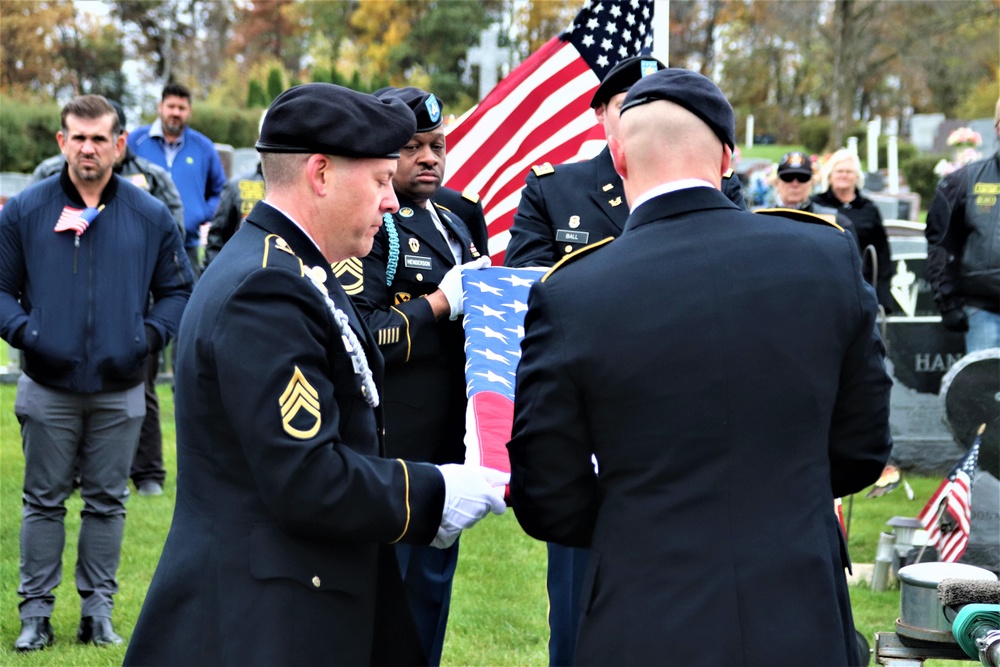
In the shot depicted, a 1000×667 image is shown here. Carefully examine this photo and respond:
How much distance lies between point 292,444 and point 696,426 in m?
0.79

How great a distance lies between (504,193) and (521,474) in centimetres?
427

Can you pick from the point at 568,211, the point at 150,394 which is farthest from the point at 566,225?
the point at 150,394

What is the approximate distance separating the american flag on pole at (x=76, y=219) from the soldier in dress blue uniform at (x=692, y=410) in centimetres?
339

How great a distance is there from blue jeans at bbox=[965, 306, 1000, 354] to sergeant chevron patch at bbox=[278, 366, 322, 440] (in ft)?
20.4

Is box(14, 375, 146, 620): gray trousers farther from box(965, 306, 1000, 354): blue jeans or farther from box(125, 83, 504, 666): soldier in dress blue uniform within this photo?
box(965, 306, 1000, 354): blue jeans

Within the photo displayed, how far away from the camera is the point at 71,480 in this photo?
5.50 m

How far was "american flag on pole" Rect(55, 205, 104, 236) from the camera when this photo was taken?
5.32 metres

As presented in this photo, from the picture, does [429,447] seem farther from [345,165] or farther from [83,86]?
[83,86]

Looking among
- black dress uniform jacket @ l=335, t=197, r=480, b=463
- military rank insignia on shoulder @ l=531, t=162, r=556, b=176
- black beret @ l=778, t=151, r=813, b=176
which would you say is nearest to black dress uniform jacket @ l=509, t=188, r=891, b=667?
black dress uniform jacket @ l=335, t=197, r=480, b=463

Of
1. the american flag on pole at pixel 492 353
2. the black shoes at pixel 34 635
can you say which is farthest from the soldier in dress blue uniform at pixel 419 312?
the black shoes at pixel 34 635

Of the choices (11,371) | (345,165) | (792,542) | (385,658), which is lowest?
(11,371)

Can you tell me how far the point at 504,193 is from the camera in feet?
22.1

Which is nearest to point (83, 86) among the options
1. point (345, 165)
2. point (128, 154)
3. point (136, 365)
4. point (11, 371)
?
point (11, 371)

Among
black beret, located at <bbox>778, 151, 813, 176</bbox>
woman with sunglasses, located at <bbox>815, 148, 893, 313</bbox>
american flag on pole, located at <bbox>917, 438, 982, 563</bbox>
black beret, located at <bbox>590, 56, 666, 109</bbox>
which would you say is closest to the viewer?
black beret, located at <bbox>590, 56, 666, 109</bbox>
